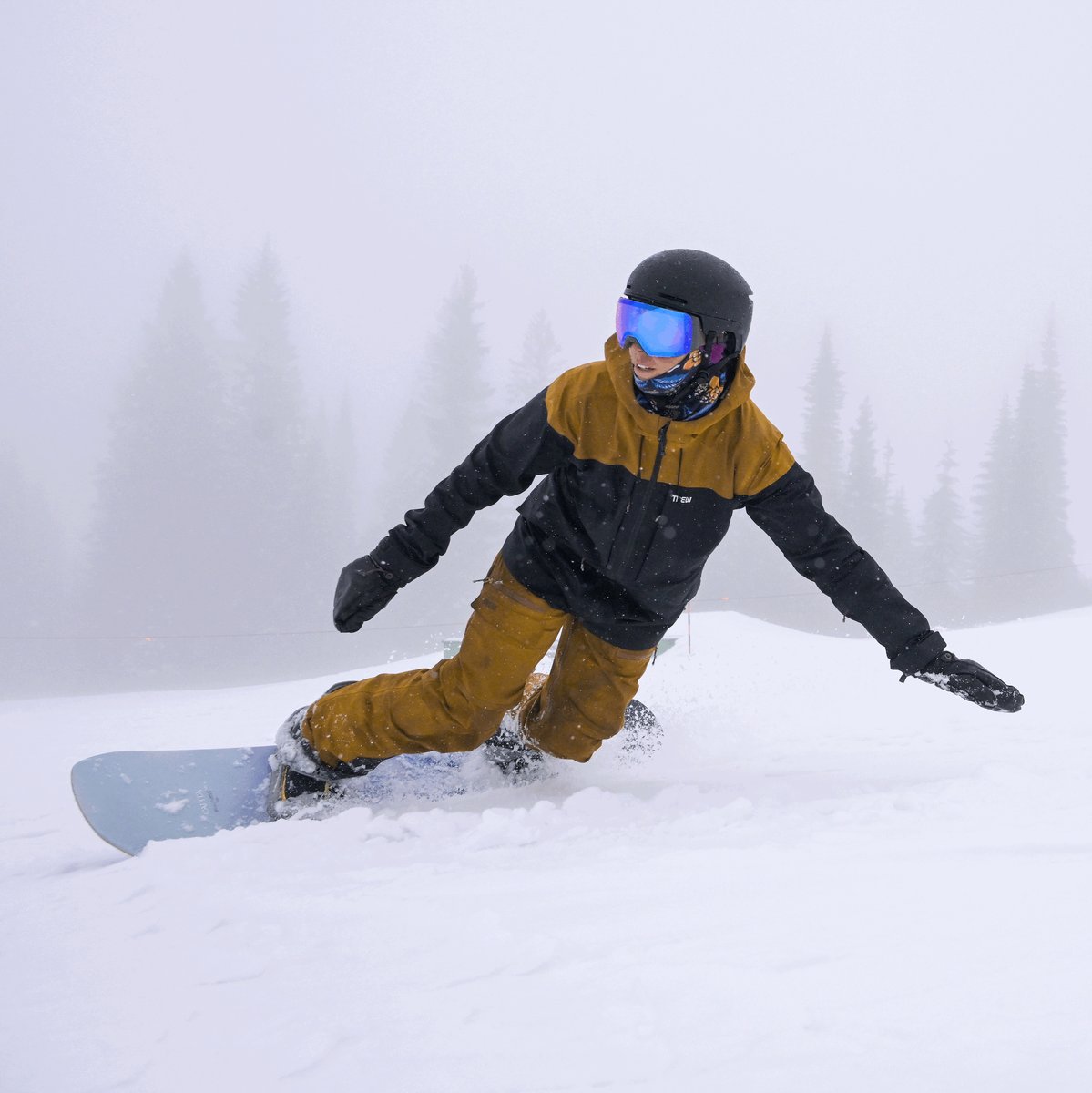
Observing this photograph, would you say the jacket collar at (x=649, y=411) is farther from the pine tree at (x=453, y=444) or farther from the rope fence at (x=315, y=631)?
the pine tree at (x=453, y=444)

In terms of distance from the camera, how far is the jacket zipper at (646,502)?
2658mm

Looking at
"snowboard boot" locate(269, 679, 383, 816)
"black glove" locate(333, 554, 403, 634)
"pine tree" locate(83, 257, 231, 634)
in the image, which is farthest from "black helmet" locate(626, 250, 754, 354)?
"pine tree" locate(83, 257, 231, 634)

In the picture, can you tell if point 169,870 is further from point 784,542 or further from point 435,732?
point 784,542

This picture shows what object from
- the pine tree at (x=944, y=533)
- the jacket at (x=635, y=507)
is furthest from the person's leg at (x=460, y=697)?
the pine tree at (x=944, y=533)

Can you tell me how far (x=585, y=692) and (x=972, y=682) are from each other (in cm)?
140

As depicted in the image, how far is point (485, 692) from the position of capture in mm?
2998

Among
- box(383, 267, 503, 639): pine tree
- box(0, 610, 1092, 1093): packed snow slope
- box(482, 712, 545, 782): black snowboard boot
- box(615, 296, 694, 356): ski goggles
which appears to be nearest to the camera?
box(0, 610, 1092, 1093): packed snow slope

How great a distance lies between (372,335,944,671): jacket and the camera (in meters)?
2.71

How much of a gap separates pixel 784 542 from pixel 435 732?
1.49 meters

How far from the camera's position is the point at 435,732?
9.93ft

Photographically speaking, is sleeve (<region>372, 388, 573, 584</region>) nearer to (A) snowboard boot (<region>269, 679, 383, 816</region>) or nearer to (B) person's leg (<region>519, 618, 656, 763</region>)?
(B) person's leg (<region>519, 618, 656, 763</region>)

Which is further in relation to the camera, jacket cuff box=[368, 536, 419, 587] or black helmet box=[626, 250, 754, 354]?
jacket cuff box=[368, 536, 419, 587]

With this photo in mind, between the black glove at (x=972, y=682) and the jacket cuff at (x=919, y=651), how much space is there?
0.02 meters

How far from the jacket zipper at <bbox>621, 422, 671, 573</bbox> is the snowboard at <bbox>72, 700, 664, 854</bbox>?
1.19 meters
